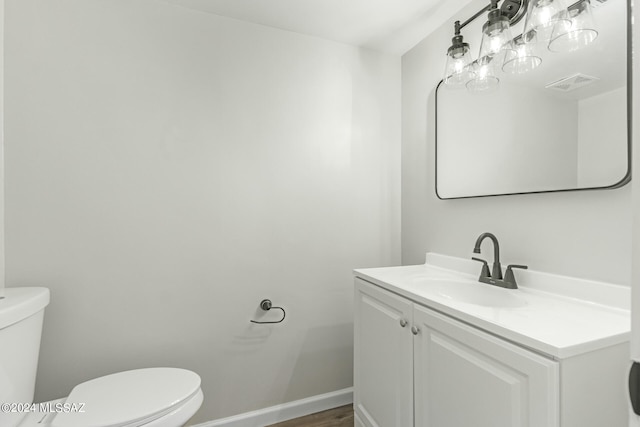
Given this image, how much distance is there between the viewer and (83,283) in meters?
1.42

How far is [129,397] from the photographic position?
1.16 metres

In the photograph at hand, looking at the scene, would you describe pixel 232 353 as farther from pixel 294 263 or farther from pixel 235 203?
pixel 235 203

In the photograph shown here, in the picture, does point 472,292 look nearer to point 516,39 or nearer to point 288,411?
point 516,39

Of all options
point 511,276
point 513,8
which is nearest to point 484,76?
point 513,8

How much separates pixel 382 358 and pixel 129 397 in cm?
99

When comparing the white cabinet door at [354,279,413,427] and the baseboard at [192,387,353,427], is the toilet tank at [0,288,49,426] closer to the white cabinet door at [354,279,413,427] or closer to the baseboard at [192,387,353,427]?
the baseboard at [192,387,353,427]

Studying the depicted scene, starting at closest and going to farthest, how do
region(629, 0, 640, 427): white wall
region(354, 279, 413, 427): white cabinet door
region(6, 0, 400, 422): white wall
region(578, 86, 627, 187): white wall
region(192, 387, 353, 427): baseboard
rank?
region(629, 0, 640, 427): white wall
region(578, 86, 627, 187): white wall
region(354, 279, 413, 427): white cabinet door
region(6, 0, 400, 422): white wall
region(192, 387, 353, 427): baseboard

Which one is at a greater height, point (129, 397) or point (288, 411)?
point (129, 397)

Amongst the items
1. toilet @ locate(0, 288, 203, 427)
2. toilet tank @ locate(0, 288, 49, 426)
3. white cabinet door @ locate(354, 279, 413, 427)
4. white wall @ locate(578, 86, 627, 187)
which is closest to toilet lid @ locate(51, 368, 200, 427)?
toilet @ locate(0, 288, 203, 427)

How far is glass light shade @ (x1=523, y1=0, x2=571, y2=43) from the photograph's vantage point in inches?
42.6

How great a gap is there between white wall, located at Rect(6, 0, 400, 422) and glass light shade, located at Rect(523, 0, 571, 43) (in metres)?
0.94

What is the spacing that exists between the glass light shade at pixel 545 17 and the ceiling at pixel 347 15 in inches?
18.4

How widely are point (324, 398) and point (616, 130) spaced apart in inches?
73.1

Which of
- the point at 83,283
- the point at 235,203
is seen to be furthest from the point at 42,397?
the point at 235,203
